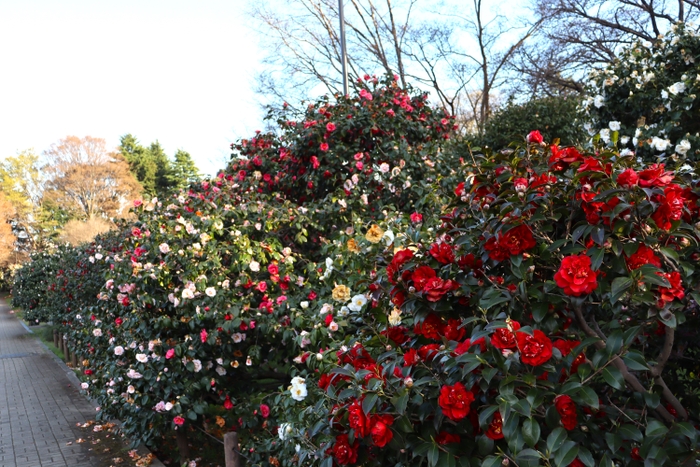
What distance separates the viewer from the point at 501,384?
1508mm

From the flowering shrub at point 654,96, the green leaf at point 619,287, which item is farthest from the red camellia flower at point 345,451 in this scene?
the flowering shrub at point 654,96

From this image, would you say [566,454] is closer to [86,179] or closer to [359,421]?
[359,421]

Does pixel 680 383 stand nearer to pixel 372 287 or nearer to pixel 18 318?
pixel 372 287

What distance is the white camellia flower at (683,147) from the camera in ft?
16.8

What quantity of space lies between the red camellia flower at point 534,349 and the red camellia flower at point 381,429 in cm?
42

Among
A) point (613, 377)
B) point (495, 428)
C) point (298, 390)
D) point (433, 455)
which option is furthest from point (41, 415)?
point (613, 377)

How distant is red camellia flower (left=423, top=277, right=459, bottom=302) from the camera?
6.00 feet

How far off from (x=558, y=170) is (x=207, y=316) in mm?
3225

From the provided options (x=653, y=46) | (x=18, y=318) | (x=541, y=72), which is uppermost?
(x=541, y=72)

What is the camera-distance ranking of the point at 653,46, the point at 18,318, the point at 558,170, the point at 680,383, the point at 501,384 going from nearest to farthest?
1. the point at 501,384
2. the point at 558,170
3. the point at 680,383
4. the point at 653,46
5. the point at 18,318

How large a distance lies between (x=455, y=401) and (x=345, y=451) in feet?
1.34

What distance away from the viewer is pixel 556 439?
146 centimetres

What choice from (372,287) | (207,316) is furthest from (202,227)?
(372,287)

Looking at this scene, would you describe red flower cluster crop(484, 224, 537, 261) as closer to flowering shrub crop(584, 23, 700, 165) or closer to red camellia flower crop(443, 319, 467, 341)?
red camellia flower crop(443, 319, 467, 341)
